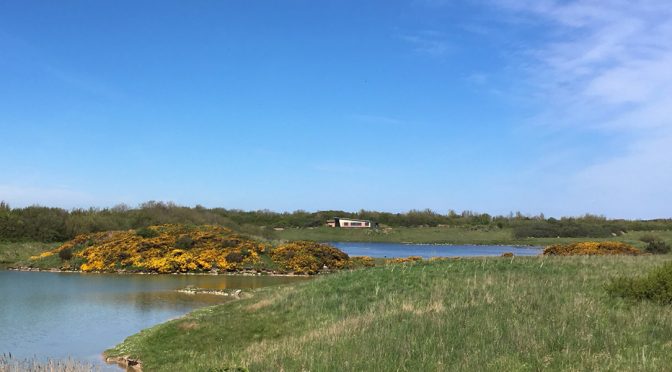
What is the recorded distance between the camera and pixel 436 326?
13.3 m

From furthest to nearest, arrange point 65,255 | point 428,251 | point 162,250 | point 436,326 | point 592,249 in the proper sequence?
point 428,251 → point 162,250 → point 65,255 → point 592,249 → point 436,326

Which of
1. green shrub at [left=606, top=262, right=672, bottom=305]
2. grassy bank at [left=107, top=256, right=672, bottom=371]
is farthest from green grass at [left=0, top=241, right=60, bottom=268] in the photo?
green shrub at [left=606, top=262, right=672, bottom=305]

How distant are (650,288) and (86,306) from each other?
2369 centimetres

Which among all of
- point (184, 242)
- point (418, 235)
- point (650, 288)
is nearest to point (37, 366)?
point (650, 288)

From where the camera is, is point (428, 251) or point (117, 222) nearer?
point (117, 222)

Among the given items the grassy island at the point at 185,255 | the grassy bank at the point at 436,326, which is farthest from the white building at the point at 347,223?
the grassy bank at the point at 436,326

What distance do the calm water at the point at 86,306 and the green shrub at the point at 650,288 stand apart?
16117mm

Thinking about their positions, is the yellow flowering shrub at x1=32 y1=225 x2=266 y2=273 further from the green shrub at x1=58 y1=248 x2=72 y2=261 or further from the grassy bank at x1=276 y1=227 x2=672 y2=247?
the grassy bank at x1=276 y1=227 x2=672 y2=247

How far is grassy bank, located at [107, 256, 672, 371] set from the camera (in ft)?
35.4

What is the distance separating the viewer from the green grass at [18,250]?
47062 mm


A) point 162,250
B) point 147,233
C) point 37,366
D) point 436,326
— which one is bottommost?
point 37,366

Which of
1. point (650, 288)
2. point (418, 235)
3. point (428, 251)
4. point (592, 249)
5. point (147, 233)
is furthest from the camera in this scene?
point (418, 235)

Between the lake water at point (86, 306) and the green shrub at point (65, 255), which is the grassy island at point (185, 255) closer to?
the green shrub at point (65, 255)

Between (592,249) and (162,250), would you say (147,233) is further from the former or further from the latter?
(592,249)
